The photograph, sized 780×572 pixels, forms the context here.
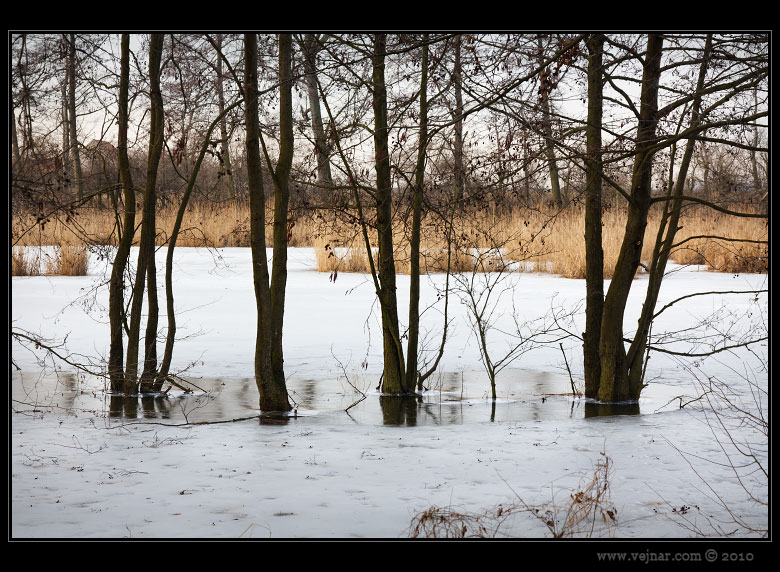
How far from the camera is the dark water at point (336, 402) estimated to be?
225 inches

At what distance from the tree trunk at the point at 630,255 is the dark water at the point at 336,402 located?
0.23m

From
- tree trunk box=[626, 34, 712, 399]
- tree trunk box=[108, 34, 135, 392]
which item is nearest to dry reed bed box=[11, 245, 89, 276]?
tree trunk box=[108, 34, 135, 392]

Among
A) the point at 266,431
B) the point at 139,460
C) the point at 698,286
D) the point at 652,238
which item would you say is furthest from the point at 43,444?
the point at 652,238

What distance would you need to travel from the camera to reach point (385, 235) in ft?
20.7

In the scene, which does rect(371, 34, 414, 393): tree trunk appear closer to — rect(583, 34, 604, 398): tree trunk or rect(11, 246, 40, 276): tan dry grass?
rect(583, 34, 604, 398): tree trunk

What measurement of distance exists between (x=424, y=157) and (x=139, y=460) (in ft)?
10.2

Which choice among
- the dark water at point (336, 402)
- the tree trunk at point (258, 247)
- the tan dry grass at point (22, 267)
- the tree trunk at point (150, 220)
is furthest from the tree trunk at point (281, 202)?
the tan dry grass at point (22, 267)

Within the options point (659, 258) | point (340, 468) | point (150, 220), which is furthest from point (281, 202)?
point (659, 258)

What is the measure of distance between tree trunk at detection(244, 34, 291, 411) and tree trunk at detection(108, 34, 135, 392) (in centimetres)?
114

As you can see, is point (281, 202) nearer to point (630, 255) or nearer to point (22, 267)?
point (630, 255)

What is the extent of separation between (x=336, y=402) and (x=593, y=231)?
250cm

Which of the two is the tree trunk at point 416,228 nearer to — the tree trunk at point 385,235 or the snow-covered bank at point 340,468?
the tree trunk at point 385,235

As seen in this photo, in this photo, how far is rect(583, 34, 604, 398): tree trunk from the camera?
5867 mm
